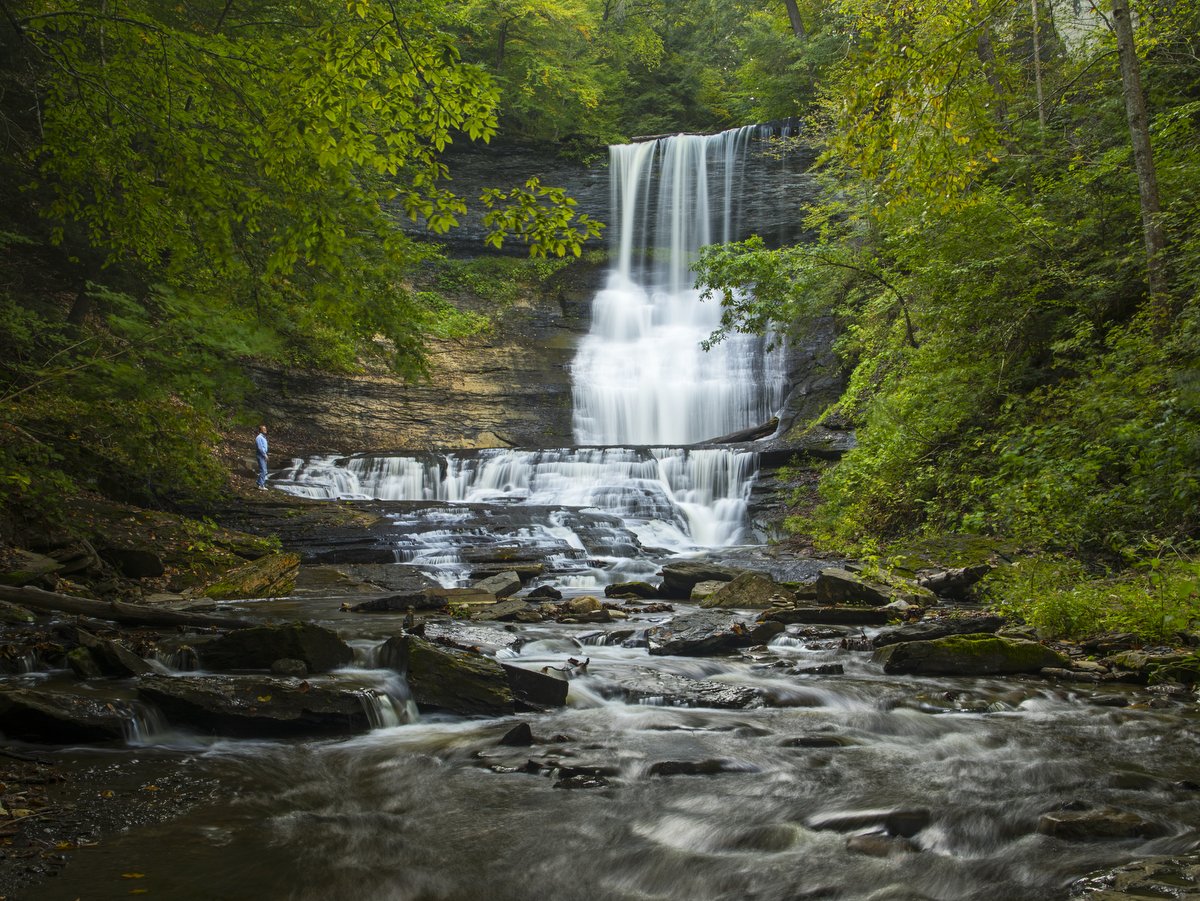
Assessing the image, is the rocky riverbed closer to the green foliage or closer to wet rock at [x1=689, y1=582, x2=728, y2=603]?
the green foliage

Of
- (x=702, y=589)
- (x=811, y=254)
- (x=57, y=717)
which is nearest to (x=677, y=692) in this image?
(x=57, y=717)

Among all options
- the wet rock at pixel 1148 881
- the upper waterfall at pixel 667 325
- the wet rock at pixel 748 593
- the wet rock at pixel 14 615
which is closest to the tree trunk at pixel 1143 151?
the wet rock at pixel 748 593

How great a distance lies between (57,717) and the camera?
444cm

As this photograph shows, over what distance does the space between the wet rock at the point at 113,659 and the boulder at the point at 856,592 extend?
6.49 metres

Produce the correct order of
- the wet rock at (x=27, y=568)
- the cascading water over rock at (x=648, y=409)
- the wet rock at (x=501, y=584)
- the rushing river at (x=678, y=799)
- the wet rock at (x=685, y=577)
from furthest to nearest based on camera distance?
the cascading water over rock at (x=648, y=409) → the wet rock at (x=685, y=577) → the wet rock at (x=501, y=584) → the wet rock at (x=27, y=568) → the rushing river at (x=678, y=799)

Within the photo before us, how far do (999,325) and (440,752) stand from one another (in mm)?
10187

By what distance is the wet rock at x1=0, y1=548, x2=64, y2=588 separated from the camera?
7371mm

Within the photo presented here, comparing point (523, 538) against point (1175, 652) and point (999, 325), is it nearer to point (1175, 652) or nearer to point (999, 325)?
point (999, 325)

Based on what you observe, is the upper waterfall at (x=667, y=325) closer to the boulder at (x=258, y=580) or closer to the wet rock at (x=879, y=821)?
the boulder at (x=258, y=580)

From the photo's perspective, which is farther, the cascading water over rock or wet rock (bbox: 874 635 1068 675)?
the cascading water over rock

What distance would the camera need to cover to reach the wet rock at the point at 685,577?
10953 millimetres

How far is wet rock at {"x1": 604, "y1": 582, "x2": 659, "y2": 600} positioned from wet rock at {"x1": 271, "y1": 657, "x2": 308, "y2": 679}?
5.59m

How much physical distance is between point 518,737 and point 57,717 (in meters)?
2.55

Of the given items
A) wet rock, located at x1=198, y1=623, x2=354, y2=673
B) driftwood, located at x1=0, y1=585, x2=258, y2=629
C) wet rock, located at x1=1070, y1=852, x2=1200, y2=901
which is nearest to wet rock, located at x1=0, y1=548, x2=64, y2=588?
driftwood, located at x1=0, y1=585, x2=258, y2=629
